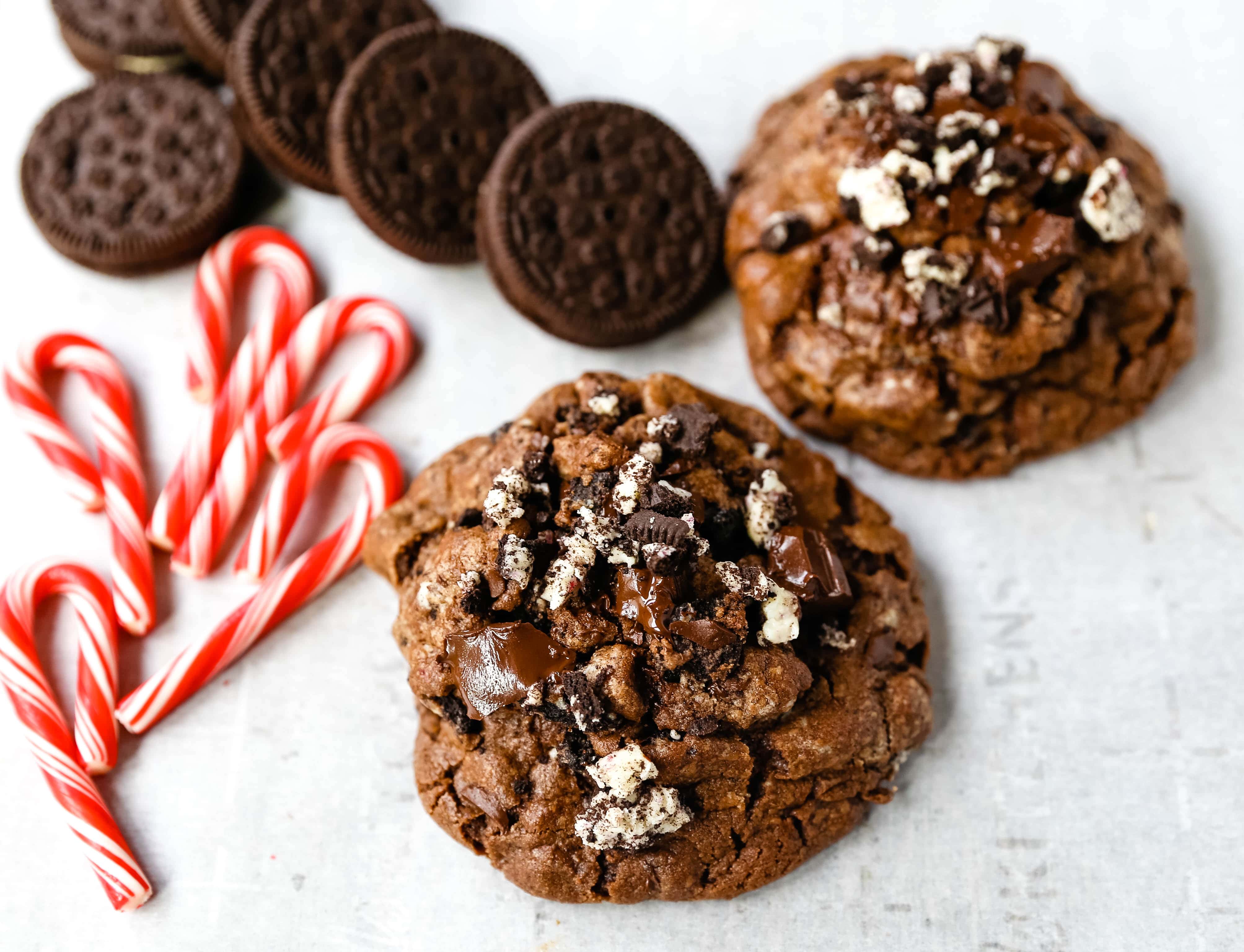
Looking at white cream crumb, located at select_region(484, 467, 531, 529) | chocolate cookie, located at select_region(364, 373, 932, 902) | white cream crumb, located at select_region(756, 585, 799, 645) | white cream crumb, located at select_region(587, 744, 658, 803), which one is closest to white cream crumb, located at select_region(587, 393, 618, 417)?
chocolate cookie, located at select_region(364, 373, 932, 902)

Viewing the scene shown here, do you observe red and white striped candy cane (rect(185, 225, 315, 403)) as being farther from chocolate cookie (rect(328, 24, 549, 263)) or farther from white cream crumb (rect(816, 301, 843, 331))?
white cream crumb (rect(816, 301, 843, 331))

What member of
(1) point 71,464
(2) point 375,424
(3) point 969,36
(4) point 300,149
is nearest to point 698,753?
(2) point 375,424

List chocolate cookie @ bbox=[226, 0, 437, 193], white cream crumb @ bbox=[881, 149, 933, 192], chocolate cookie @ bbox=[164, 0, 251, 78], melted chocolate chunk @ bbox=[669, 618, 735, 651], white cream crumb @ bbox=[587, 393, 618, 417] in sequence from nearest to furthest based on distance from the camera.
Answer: melted chocolate chunk @ bbox=[669, 618, 735, 651], white cream crumb @ bbox=[587, 393, 618, 417], white cream crumb @ bbox=[881, 149, 933, 192], chocolate cookie @ bbox=[226, 0, 437, 193], chocolate cookie @ bbox=[164, 0, 251, 78]

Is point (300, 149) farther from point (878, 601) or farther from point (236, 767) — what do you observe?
point (878, 601)

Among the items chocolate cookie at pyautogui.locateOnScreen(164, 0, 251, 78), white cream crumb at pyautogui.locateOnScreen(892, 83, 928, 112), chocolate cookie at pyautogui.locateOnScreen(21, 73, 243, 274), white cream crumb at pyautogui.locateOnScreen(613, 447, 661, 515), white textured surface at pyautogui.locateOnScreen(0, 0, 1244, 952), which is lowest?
white textured surface at pyautogui.locateOnScreen(0, 0, 1244, 952)

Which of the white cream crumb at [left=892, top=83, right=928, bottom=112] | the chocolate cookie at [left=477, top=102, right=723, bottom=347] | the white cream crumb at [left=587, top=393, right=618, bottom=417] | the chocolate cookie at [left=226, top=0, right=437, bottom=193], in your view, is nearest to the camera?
the white cream crumb at [left=587, top=393, right=618, bottom=417]
